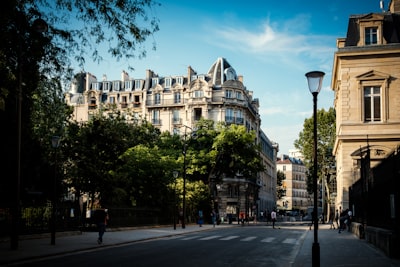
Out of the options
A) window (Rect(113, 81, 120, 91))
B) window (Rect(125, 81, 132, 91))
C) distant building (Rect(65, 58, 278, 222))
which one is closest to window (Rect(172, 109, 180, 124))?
distant building (Rect(65, 58, 278, 222))

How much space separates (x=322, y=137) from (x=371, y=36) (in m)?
27.6

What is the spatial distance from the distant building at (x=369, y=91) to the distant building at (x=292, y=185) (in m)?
118

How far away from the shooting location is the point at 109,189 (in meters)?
33.4

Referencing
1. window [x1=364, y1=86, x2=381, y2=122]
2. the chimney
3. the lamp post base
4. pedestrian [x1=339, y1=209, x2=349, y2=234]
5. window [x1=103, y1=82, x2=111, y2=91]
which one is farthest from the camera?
window [x1=103, y1=82, x2=111, y2=91]

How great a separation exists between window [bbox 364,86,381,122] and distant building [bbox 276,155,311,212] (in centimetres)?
11793

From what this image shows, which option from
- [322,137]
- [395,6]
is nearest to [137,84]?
[322,137]

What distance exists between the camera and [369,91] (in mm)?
37188

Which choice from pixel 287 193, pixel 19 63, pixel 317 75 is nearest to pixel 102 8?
pixel 19 63

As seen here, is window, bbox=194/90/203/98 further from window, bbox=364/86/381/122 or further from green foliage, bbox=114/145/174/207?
window, bbox=364/86/381/122

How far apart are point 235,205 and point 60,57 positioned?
63.5 metres

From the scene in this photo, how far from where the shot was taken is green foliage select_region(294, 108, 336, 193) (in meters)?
62.6

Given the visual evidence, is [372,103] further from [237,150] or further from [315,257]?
[315,257]

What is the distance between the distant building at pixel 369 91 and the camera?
36.0 metres

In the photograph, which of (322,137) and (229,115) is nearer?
(322,137)
